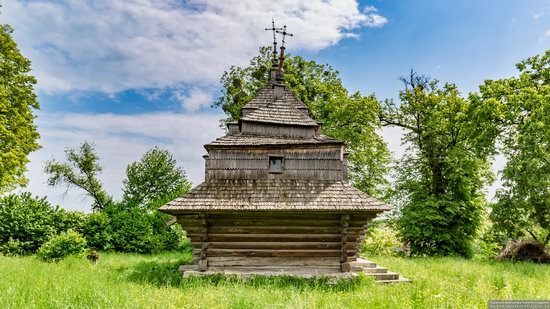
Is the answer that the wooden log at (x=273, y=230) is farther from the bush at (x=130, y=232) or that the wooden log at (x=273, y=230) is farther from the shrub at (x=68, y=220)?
the shrub at (x=68, y=220)

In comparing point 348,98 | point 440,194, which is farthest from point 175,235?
point 440,194

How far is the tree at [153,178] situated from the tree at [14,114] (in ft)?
30.6

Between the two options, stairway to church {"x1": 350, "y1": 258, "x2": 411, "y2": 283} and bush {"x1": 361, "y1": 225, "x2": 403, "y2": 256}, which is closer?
stairway to church {"x1": 350, "y1": 258, "x2": 411, "y2": 283}

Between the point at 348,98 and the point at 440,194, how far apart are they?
28.8 ft

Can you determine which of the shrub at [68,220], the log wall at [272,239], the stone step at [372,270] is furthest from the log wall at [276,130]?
the shrub at [68,220]

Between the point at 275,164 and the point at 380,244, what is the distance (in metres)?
17.5

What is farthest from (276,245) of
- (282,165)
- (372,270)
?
(372,270)

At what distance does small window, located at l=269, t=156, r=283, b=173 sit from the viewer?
1322 cm

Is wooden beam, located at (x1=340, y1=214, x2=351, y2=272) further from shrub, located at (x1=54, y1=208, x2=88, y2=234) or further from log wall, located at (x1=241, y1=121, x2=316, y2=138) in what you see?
shrub, located at (x1=54, y1=208, x2=88, y2=234)

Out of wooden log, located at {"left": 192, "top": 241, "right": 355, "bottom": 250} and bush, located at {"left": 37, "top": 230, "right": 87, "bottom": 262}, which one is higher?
wooden log, located at {"left": 192, "top": 241, "right": 355, "bottom": 250}

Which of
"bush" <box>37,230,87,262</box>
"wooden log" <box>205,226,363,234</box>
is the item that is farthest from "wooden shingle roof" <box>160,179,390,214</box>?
"bush" <box>37,230,87,262</box>

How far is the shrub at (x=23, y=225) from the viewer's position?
1930 cm

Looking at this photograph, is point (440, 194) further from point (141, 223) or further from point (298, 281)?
point (141, 223)

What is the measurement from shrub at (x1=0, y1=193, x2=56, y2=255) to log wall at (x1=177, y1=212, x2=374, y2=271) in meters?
12.5
